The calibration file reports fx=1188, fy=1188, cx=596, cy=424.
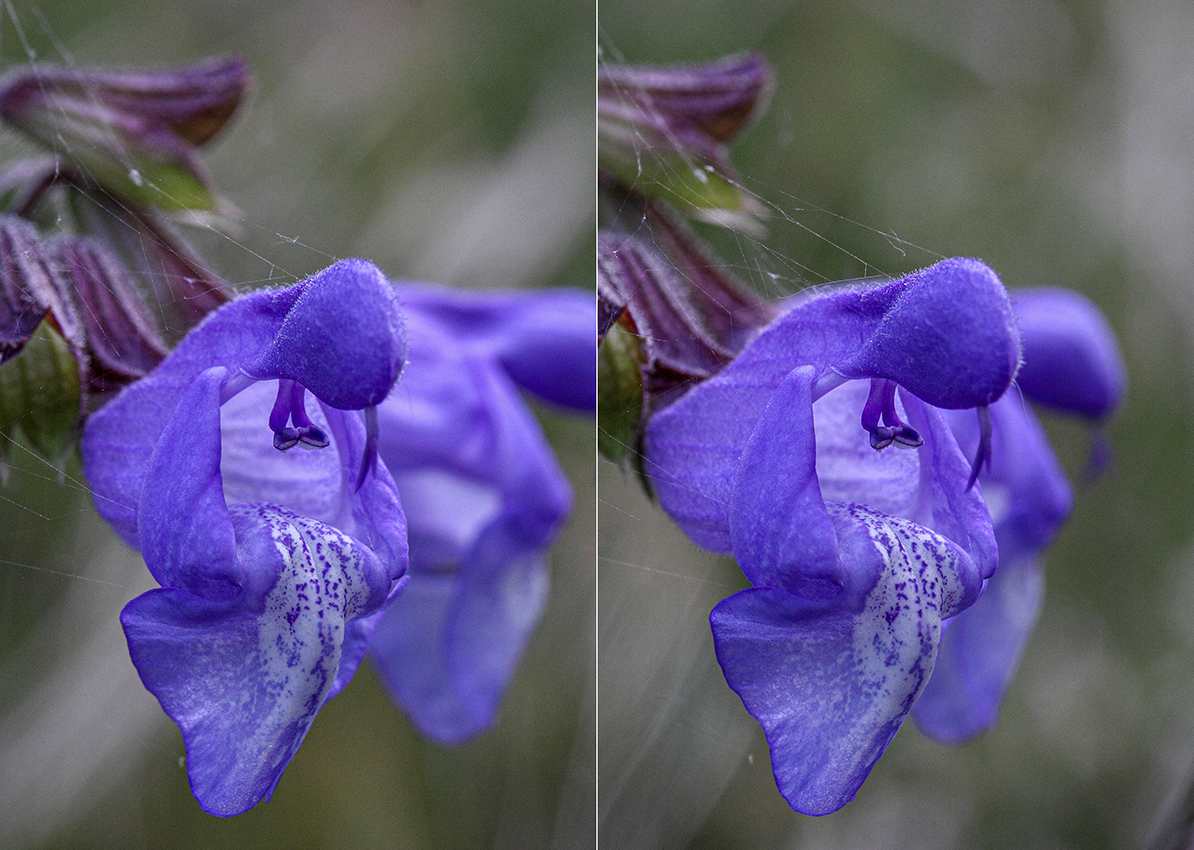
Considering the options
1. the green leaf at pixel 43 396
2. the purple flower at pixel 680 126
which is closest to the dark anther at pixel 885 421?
the purple flower at pixel 680 126

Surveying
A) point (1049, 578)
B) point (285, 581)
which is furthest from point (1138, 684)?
point (285, 581)

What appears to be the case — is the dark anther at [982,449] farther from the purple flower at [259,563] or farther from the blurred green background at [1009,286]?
the purple flower at [259,563]

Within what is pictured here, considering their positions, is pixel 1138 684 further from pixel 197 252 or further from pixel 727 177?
pixel 197 252

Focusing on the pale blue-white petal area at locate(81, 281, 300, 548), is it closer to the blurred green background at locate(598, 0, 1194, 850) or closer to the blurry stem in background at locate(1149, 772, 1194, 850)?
the blurred green background at locate(598, 0, 1194, 850)

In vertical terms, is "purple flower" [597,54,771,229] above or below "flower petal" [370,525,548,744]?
above

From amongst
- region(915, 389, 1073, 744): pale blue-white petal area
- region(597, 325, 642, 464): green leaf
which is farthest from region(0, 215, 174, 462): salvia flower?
region(915, 389, 1073, 744): pale blue-white petal area
